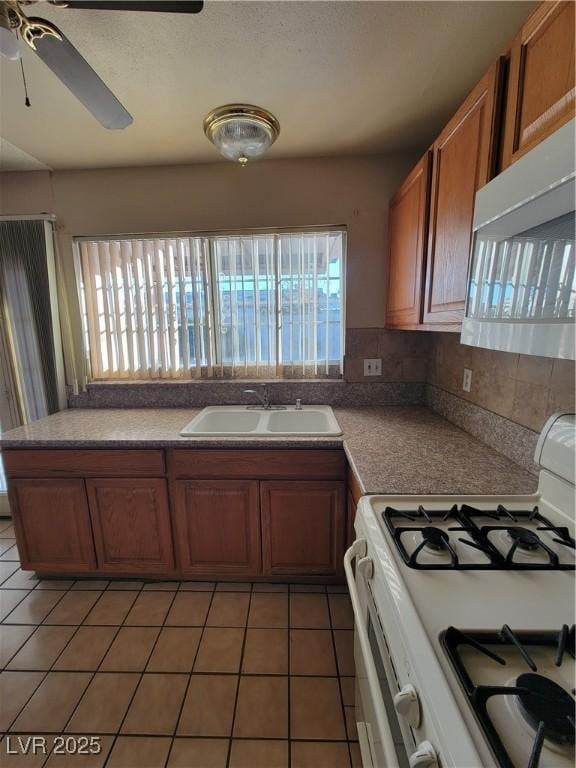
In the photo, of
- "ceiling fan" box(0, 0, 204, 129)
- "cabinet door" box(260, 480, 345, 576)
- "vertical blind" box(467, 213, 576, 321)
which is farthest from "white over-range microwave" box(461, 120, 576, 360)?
"cabinet door" box(260, 480, 345, 576)

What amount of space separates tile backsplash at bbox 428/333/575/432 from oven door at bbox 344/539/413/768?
2.69 ft

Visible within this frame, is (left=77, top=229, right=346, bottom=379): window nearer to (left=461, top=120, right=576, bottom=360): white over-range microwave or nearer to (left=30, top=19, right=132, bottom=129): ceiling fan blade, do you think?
(left=30, top=19, right=132, bottom=129): ceiling fan blade

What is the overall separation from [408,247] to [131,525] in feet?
6.77

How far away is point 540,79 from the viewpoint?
0.82 meters

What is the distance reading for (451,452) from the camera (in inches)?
55.1

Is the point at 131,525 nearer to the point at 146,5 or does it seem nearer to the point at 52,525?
the point at 52,525

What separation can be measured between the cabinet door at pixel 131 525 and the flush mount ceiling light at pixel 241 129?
1.61 m

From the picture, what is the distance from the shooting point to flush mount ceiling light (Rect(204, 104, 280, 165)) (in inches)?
50.8

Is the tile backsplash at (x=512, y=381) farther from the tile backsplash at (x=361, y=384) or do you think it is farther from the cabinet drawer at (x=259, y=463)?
the cabinet drawer at (x=259, y=463)

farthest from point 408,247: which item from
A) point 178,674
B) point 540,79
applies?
point 178,674

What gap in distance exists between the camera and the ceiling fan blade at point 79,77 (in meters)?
0.94

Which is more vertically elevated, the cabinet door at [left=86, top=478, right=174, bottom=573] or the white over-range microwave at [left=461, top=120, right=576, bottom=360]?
the white over-range microwave at [left=461, top=120, right=576, bottom=360]

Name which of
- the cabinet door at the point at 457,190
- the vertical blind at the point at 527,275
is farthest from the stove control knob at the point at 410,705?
the cabinet door at the point at 457,190

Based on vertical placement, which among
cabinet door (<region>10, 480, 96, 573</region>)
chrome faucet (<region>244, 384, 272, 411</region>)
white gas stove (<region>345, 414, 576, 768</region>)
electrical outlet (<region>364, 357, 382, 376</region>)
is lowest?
cabinet door (<region>10, 480, 96, 573</region>)
